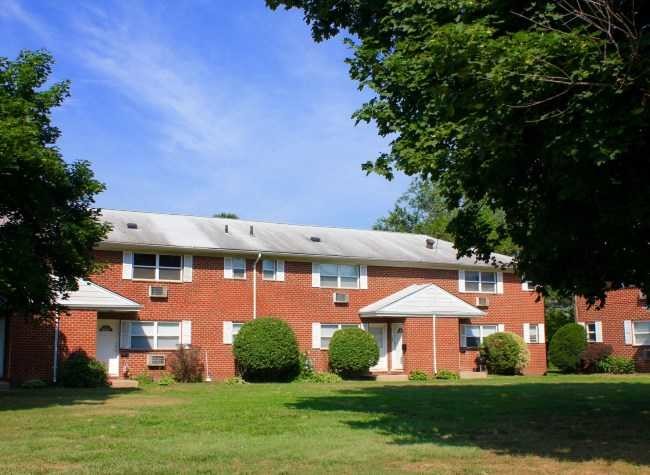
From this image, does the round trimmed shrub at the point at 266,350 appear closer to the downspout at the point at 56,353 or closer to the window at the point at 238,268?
the window at the point at 238,268

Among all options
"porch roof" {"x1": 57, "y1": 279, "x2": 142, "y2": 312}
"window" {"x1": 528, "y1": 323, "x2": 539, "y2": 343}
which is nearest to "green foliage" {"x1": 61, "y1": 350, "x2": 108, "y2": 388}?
"porch roof" {"x1": 57, "y1": 279, "x2": 142, "y2": 312}

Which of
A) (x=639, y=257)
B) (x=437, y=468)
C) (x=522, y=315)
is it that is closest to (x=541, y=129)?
(x=639, y=257)

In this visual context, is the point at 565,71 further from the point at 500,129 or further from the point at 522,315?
the point at 522,315

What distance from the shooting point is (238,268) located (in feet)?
97.0

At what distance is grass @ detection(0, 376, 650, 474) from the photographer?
8.98 metres

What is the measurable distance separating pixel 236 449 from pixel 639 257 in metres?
6.83

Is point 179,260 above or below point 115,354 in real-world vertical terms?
above

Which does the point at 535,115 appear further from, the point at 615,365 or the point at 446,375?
the point at 615,365

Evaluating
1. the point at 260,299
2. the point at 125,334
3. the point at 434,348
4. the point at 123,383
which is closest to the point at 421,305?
the point at 434,348

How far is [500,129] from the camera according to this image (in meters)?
9.31

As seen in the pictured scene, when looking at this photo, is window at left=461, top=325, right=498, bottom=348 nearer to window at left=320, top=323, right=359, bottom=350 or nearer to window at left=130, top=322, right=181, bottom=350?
window at left=320, top=323, right=359, bottom=350

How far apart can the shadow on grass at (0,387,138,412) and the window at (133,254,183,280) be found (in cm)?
676

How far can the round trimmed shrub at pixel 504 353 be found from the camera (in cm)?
3259

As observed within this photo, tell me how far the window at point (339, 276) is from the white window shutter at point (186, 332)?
594 cm
